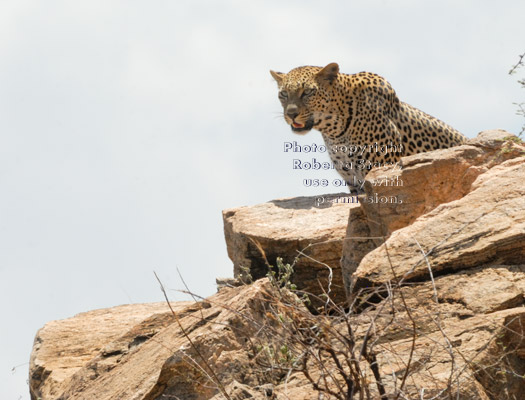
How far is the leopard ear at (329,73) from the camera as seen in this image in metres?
14.4

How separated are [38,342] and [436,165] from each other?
4639 mm

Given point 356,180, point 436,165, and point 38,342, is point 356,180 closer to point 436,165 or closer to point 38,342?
point 436,165

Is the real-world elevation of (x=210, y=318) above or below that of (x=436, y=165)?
below

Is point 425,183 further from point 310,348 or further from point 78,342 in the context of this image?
point 310,348

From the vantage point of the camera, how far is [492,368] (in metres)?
6.46

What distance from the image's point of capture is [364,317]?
275 inches

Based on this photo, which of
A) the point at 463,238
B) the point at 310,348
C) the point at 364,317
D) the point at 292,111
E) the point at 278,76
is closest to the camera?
the point at 310,348

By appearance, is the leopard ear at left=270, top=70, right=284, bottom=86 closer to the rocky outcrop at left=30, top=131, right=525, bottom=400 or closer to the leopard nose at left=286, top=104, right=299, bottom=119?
the leopard nose at left=286, top=104, right=299, bottom=119

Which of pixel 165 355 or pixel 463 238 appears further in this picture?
pixel 165 355

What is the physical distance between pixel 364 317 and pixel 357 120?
7.40m

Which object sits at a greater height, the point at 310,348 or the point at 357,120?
the point at 357,120

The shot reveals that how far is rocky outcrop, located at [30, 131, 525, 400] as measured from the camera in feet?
19.9

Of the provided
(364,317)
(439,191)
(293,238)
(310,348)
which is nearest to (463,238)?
(364,317)

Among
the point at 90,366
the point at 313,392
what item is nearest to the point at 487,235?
the point at 313,392
